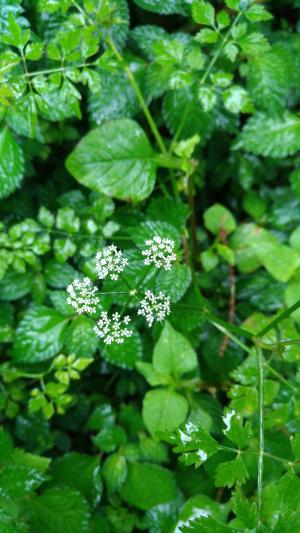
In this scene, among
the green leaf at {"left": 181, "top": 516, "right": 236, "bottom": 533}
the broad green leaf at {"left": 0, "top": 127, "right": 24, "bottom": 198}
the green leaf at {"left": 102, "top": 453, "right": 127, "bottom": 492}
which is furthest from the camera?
the green leaf at {"left": 102, "top": 453, "right": 127, "bottom": 492}

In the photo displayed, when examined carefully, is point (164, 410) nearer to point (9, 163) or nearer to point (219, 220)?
point (219, 220)

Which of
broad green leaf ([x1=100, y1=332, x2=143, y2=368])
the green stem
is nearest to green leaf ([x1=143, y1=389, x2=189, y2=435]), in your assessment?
broad green leaf ([x1=100, y1=332, x2=143, y2=368])

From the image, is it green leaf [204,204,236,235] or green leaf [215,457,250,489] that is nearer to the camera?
green leaf [215,457,250,489]

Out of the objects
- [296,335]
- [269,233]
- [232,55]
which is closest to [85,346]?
[296,335]

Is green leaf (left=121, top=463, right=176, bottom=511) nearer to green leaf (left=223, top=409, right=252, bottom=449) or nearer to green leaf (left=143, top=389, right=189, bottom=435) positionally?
green leaf (left=143, top=389, right=189, bottom=435)

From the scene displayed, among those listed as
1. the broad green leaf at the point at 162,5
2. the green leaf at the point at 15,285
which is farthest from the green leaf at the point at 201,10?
the green leaf at the point at 15,285

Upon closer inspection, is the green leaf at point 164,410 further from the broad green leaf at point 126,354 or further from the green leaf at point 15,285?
the green leaf at point 15,285
